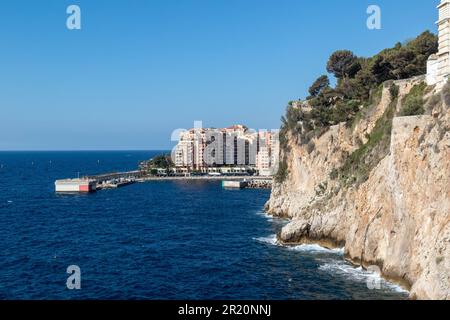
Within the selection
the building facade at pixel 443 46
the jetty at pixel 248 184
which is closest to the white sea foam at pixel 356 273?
the building facade at pixel 443 46

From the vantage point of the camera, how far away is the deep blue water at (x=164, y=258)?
36062 mm

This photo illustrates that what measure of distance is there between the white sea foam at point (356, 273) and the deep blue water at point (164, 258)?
9cm

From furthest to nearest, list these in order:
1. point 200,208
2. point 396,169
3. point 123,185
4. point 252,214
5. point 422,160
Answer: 1. point 123,185
2. point 200,208
3. point 252,214
4. point 396,169
5. point 422,160

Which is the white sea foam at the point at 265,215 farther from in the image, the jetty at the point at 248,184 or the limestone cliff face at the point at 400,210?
the jetty at the point at 248,184

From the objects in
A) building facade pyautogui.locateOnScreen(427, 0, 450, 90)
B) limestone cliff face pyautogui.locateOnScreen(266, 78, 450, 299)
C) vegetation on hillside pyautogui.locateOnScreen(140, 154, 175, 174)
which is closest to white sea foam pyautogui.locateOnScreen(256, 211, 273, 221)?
limestone cliff face pyautogui.locateOnScreen(266, 78, 450, 299)

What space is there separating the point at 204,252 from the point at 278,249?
25.0 feet

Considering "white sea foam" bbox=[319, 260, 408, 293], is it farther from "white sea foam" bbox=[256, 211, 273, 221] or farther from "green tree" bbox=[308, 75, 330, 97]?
"green tree" bbox=[308, 75, 330, 97]

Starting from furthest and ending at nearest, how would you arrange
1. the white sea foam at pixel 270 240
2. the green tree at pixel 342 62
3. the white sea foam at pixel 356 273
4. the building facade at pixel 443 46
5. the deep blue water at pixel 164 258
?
the green tree at pixel 342 62 → the white sea foam at pixel 270 240 → the building facade at pixel 443 46 → the deep blue water at pixel 164 258 → the white sea foam at pixel 356 273

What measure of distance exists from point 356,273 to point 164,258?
18521 mm

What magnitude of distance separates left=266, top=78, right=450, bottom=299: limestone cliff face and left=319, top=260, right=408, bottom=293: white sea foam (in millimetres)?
640

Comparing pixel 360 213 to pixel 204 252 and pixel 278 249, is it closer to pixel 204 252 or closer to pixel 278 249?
pixel 278 249

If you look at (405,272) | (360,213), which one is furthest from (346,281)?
(360,213)

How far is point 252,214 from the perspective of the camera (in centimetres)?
7644

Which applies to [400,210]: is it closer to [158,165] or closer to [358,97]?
[358,97]
